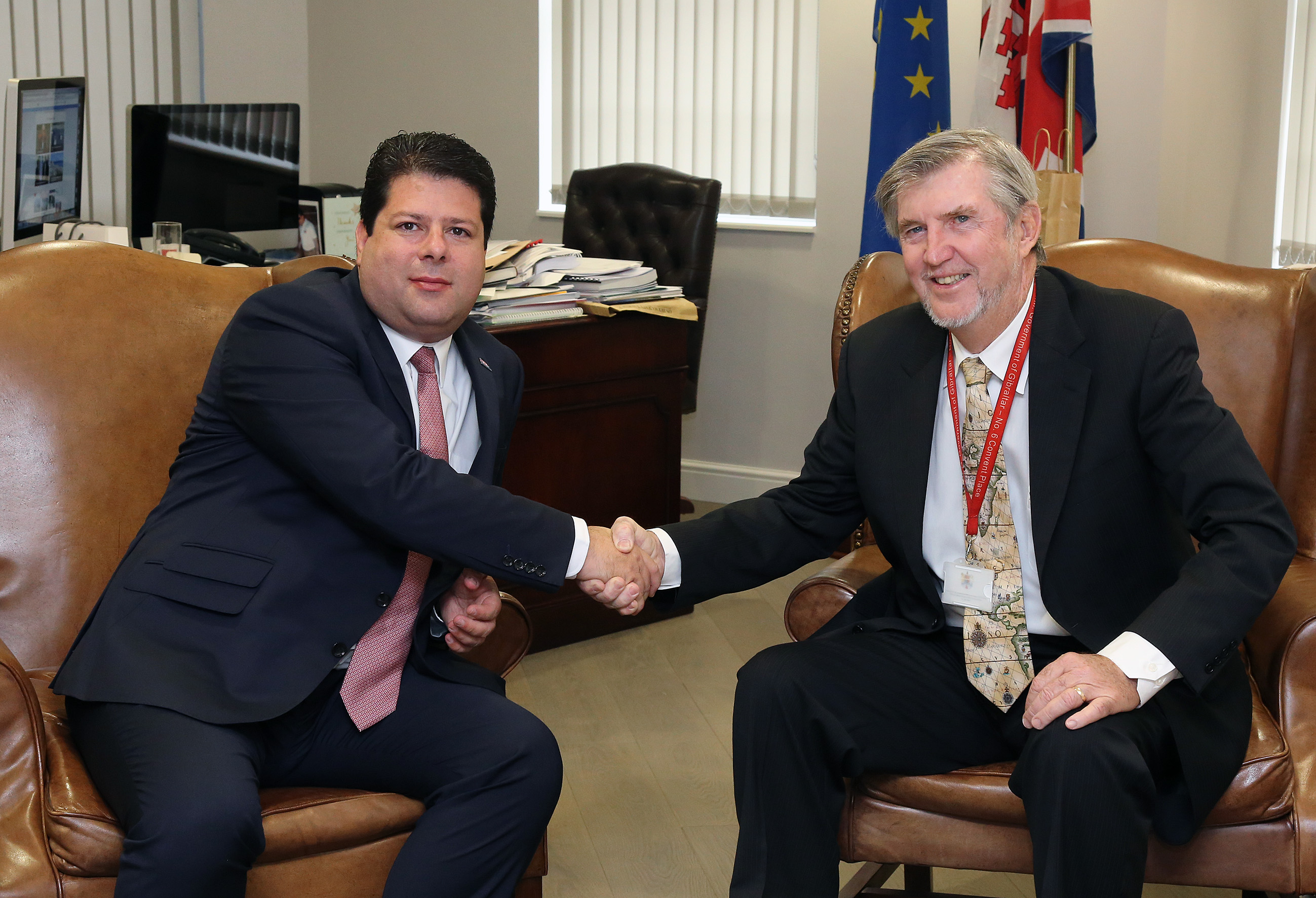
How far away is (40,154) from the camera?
315 cm

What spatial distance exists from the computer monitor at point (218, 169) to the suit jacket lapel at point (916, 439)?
243 cm

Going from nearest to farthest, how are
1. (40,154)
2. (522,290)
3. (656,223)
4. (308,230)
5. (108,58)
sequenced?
(40,154), (522,290), (308,230), (656,223), (108,58)

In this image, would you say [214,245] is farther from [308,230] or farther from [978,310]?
[978,310]

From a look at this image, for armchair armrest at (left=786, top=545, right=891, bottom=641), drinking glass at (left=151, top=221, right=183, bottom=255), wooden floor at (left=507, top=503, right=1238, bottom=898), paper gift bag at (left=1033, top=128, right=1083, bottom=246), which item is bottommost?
wooden floor at (left=507, top=503, right=1238, bottom=898)

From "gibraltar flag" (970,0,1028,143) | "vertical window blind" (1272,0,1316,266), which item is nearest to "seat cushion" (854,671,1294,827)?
"gibraltar flag" (970,0,1028,143)

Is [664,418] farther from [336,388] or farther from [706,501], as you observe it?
[336,388]

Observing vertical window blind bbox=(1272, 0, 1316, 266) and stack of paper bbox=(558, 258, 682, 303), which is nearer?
stack of paper bbox=(558, 258, 682, 303)

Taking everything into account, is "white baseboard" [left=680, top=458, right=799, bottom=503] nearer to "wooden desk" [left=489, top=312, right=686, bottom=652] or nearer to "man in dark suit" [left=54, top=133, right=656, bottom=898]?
"wooden desk" [left=489, top=312, right=686, bottom=652]

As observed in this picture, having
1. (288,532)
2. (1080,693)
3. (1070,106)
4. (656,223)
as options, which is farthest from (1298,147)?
(288,532)

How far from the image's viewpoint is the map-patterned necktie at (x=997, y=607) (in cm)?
176

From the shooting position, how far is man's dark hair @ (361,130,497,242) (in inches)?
74.5

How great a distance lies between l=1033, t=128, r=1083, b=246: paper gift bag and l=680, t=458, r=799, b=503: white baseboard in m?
1.72

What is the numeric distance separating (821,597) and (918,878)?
54 centimetres

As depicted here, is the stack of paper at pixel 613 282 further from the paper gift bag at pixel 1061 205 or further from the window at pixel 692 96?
the window at pixel 692 96
